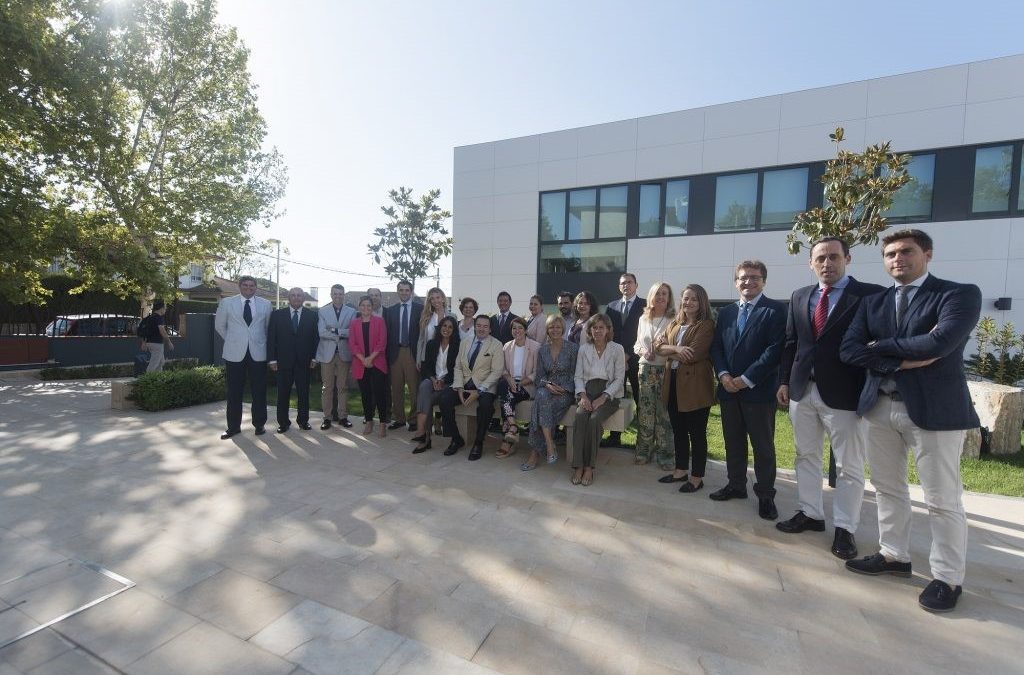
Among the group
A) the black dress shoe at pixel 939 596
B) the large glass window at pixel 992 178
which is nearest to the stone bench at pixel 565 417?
the black dress shoe at pixel 939 596

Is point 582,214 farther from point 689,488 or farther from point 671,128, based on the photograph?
point 689,488

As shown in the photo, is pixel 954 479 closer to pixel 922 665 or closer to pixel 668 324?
pixel 922 665

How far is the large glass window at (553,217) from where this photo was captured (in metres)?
14.9

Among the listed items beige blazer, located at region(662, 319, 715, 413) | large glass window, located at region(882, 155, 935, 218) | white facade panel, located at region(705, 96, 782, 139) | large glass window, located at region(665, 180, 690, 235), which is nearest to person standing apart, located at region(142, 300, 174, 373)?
beige blazer, located at region(662, 319, 715, 413)

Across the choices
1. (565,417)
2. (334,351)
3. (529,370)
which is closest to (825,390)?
(565,417)

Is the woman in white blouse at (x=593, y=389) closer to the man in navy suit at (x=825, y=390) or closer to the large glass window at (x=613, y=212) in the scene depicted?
the man in navy suit at (x=825, y=390)

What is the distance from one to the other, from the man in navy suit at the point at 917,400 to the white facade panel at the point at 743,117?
11377 mm

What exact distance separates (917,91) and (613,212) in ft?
24.4

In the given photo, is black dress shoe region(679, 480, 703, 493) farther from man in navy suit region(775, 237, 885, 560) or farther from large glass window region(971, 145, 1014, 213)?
large glass window region(971, 145, 1014, 213)

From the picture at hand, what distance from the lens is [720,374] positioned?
157 inches

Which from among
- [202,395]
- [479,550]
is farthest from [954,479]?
[202,395]

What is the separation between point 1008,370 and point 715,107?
8.89 meters

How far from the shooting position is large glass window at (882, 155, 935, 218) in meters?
10.8

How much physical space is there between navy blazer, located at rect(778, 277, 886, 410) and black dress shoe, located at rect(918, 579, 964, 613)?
3.55ft
